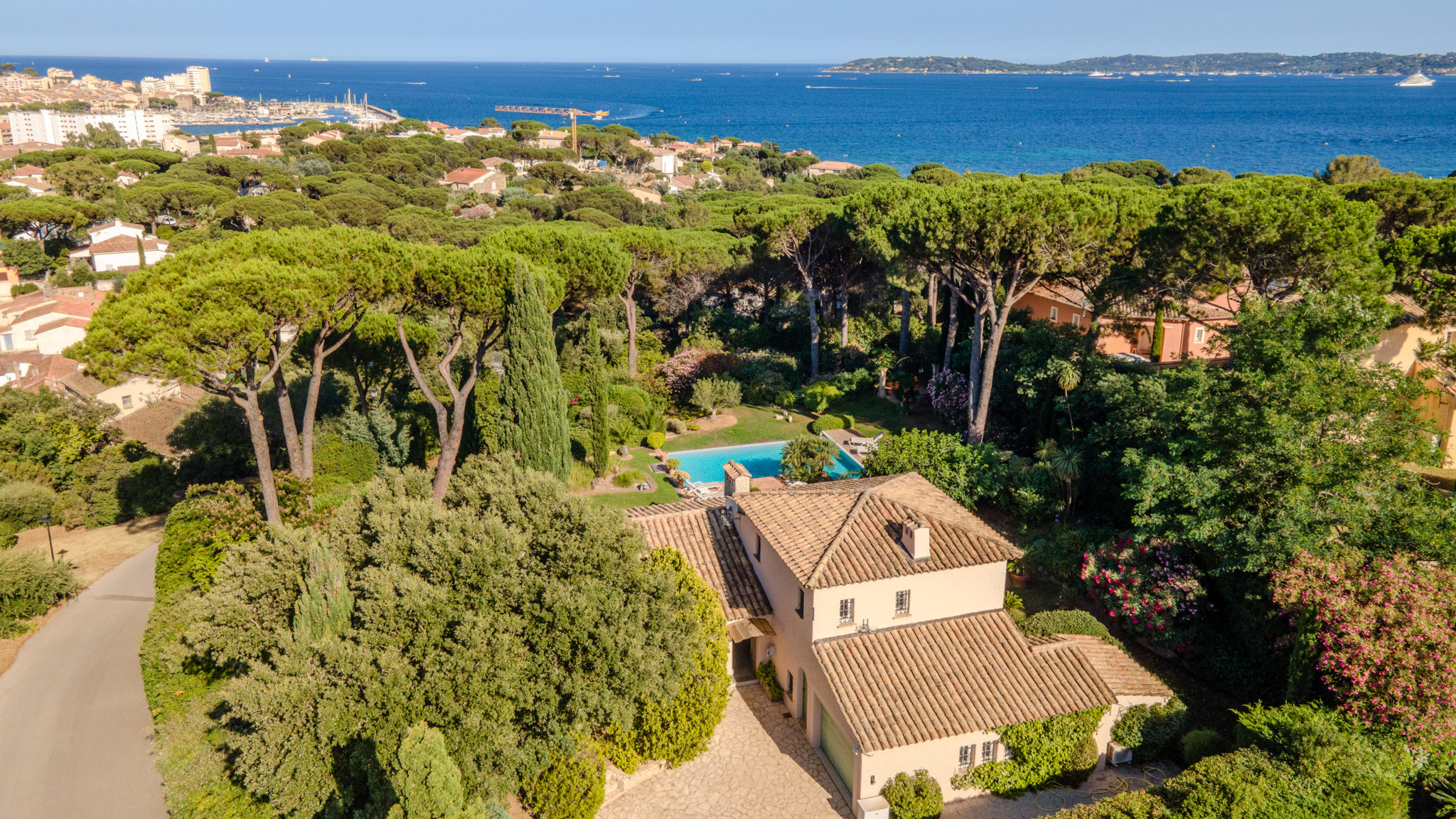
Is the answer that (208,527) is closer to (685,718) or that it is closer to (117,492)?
(117,492)

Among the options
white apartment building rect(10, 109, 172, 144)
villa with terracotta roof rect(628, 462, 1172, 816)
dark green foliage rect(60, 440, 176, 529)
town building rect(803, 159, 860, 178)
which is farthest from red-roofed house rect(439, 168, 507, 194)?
white apartment building rect(10, 109, 172, 144)

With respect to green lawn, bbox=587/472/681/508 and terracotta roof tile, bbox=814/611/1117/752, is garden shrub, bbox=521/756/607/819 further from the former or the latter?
green lawn, bbox=587/472/681/508

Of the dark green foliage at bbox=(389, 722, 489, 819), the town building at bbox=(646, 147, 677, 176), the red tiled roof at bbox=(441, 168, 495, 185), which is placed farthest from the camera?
the town building at bbox=(646, 147, 677, 176)

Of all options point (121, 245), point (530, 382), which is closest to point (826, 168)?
point (121, 245)

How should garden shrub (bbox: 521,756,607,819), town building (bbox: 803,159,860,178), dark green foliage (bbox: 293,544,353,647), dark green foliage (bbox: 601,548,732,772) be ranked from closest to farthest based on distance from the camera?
1. dark green foliage (bbox: 293,544,353,647)
2. garden shrub (bbox: 521,756,607,819)
3. dark green foliage (bbox: 601,548,732,772)
4. town building (bbox: 803,159,860,178)

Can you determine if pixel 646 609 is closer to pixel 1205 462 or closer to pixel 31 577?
pixel 1205 462

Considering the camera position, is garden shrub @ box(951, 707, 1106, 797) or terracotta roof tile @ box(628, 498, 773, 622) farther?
terracotta roof tile @ box(628, 498, 773, 622)

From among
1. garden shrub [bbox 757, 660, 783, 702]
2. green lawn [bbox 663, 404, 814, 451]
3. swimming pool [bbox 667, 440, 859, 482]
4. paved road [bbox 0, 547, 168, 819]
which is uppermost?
green lawn [bbox 663, 404, 814, 451]
